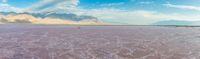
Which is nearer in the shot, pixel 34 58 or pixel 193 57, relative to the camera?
pixel 34 58

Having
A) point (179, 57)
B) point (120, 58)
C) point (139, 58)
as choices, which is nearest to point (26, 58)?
point (120, 58)

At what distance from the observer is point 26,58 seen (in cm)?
2878

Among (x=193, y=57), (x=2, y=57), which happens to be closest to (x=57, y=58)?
(x=2, y=57)

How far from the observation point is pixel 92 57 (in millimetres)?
30156

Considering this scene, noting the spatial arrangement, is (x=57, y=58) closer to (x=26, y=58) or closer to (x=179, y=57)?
(x=26, y=58)

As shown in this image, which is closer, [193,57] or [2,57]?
[2,57]

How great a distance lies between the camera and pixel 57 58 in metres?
29.4

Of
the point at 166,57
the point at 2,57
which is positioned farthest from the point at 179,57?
the point at 2,57

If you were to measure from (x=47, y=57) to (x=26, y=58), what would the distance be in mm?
2492

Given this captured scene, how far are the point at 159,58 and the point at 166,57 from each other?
126 centimetres

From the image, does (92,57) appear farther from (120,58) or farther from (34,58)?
(34,58)

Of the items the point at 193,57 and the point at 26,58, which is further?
the point at 193,57

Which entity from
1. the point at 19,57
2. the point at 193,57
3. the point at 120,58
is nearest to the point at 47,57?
the point at 19,57

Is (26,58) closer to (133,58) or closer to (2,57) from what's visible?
(2,57)
